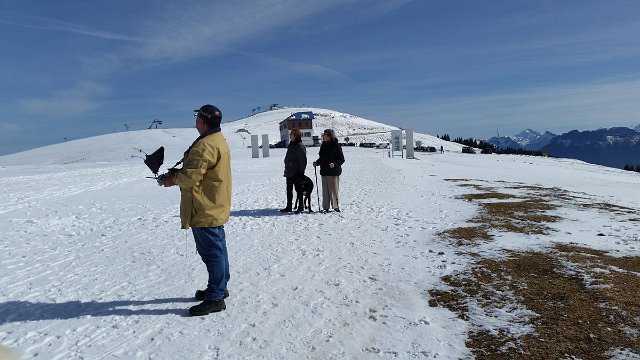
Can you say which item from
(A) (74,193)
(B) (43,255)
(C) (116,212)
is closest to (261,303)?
(B) (43,255)

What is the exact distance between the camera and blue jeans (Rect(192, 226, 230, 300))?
5043 mm

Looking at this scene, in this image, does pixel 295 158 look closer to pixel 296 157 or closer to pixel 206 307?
pixel 296 157

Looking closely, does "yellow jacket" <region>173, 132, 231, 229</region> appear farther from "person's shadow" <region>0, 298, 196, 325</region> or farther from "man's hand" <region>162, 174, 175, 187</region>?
"person's shadow" <region>0, 298, 196, 325</region>

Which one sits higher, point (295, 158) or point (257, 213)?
point (295, 158)

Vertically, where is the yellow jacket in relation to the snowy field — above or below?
above

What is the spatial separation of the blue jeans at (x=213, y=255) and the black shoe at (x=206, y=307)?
0.17 ft

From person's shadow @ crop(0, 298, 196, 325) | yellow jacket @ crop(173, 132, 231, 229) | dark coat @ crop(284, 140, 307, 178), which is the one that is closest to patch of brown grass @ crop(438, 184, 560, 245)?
dark coat @ crop(284, 140, 307, 178)

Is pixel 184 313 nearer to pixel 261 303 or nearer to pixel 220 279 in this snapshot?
pixel 220 279

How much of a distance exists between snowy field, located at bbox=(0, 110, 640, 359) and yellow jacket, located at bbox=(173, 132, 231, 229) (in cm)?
114

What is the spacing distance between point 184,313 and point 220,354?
1.19 metres

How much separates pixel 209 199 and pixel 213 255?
0.66 metres

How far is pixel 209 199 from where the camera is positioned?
16.5 ft

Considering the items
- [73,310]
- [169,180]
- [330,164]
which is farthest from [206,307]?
[330,164]

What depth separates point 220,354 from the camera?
411 centimetres
